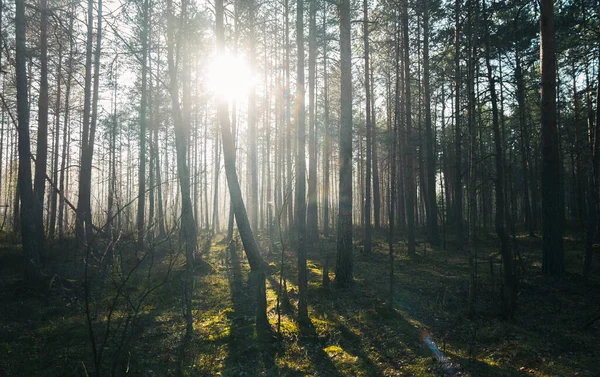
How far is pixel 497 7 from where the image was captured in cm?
997

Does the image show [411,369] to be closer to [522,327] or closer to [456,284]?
[522,327]

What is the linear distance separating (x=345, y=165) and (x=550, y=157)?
560cm

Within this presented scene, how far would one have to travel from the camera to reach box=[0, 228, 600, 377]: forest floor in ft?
17.7

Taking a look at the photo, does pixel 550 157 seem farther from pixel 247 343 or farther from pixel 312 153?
pixel 247 343

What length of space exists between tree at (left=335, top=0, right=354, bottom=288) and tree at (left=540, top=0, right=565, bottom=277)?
17.5ft

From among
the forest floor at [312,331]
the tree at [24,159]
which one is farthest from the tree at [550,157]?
the tree at [24,159]

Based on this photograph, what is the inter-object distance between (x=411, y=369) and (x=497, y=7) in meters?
9.90

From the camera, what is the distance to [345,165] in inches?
381

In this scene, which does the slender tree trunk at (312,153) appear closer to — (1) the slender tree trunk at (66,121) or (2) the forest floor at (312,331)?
(2) the forest floor at (312,331)

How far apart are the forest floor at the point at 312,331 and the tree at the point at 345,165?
0.77m

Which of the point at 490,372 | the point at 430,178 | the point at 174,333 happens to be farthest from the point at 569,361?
the point at 430,178

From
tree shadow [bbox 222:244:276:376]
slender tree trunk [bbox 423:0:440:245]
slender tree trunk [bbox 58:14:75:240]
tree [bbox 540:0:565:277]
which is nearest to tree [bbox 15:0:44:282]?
slender tree trunk [bbox 58:14:75:240]

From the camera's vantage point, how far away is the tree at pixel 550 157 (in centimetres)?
958

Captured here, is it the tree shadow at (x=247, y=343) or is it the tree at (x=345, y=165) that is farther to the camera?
the tree at (x=345, y=165)
